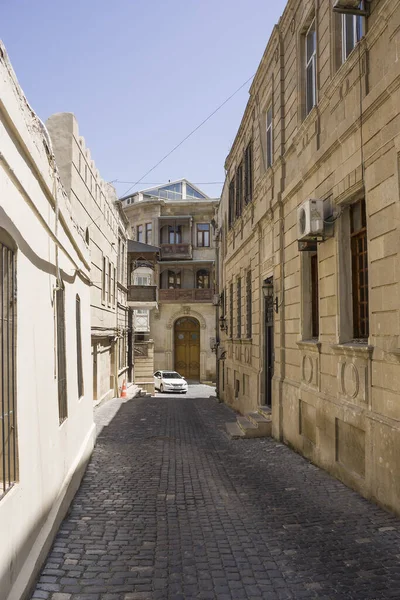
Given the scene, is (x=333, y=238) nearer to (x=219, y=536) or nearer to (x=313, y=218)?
(x=313, y=218)

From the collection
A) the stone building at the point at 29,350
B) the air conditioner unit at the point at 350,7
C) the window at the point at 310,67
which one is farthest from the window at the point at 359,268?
the stone building at the point at 29,350

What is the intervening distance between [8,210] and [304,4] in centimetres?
847

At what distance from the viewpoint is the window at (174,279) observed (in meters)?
37.8

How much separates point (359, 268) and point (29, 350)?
5077 mm

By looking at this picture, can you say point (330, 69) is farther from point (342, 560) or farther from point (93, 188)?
point (93, 188)

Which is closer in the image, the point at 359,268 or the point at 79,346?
the point at 359,268

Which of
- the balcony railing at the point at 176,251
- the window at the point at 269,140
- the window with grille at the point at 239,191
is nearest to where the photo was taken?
the window at the point at 269,140

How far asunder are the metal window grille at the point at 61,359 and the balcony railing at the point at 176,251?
101 feet

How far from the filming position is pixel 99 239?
1667 centimetres

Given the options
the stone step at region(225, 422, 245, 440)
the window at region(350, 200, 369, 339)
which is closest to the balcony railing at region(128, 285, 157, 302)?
the stone step at region(225, 422, 245, 440)

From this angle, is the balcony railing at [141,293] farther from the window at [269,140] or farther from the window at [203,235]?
the window at [269,140]

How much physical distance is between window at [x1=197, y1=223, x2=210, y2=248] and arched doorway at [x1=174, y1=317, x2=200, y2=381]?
5795 mm

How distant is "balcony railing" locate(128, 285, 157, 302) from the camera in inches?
Result: 1121

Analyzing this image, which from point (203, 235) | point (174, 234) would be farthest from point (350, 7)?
point (174, 234)
